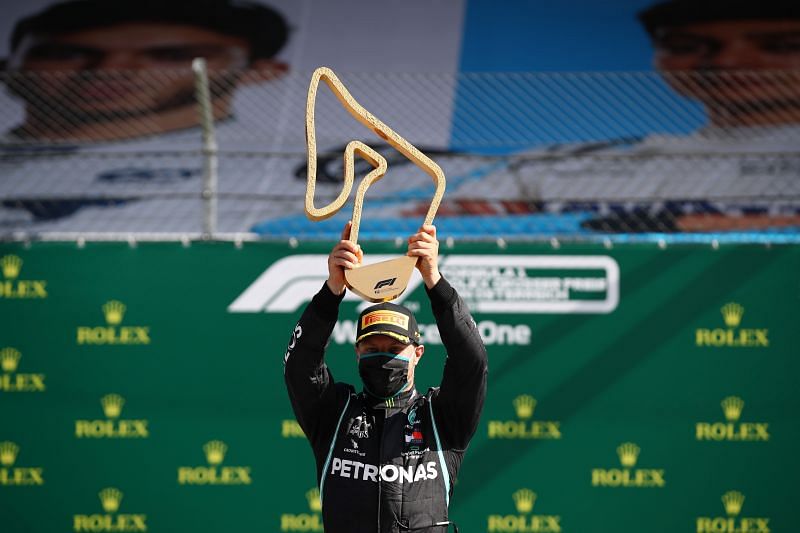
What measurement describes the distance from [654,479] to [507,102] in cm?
316

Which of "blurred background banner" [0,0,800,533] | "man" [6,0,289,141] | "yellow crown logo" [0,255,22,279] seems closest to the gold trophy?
"blurred background banner" [0,0,800,533]

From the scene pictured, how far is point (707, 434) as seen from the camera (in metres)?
4.59

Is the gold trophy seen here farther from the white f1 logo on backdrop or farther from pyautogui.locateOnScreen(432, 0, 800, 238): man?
pyautogui.locateOnScreen(432, 0, 800, 238): man

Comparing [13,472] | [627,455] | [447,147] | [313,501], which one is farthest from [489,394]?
[447,147]

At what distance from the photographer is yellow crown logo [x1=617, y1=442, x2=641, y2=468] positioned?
4.58 metres

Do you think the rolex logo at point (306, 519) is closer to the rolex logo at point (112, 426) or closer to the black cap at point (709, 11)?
the rolex logo at point (112, 426)

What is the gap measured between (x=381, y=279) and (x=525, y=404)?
2.15m

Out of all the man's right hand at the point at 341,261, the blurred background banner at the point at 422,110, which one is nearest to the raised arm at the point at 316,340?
the man's right hand at the point at 341,261

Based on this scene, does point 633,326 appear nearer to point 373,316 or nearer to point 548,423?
point 548,423

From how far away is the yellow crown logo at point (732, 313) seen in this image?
4.63 m

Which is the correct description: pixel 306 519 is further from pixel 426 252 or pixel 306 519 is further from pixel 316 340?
pixel 426 252

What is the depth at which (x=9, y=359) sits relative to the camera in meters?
4.64

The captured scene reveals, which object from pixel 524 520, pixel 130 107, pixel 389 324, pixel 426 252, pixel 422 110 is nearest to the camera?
pixel 426 252

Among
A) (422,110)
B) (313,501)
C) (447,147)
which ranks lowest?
(313,501)
